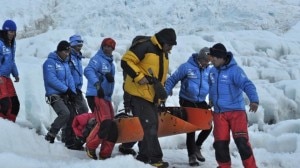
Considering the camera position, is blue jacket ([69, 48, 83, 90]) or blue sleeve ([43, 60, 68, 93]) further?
blue jacket ([69, 48, 83, 90])

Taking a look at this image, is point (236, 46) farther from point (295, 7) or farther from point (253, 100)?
point (253, 100)

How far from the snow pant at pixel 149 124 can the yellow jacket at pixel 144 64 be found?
8 centimetres

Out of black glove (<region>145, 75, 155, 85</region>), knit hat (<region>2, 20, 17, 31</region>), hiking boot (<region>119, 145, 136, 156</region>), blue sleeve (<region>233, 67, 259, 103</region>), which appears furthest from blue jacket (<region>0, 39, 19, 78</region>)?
blue sleeve (<region>233, 67, 259, 103</region>)

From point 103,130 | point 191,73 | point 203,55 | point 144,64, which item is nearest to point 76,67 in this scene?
→ point 103,130

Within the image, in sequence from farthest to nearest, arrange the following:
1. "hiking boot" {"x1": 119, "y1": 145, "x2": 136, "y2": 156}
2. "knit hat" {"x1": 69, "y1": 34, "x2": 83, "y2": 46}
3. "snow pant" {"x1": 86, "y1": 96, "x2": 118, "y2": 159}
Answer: "knit hat" {"x1": 69, "y1": 34, "x2": 83, "y2": 46} → "hiking boot" {"x1": 119, "y1": 145, "x2": 136, "y2": 156} → "snow pant" {"x1": 86, "y1": 96, "x2": 118, "y2": 159}

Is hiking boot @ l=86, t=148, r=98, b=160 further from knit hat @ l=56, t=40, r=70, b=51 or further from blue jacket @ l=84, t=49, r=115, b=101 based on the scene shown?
knit hat @ l=56, t=40, r=70, b=51

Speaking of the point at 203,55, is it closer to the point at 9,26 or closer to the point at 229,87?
the point at 229,87

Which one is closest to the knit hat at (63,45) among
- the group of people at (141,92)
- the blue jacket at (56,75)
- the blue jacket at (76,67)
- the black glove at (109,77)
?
the group of people at (141,92)

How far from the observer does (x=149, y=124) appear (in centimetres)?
513

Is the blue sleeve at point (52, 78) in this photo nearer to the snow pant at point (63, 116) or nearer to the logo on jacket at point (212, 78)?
the snow pant at point (63, 116)

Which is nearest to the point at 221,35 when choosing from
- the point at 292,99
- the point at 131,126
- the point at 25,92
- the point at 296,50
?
the point at 296,50

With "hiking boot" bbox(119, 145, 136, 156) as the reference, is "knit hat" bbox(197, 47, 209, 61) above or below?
above

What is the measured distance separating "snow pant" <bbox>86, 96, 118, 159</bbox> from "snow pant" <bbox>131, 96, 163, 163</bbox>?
0.68m

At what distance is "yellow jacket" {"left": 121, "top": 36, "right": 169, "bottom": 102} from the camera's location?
5.00 metres
